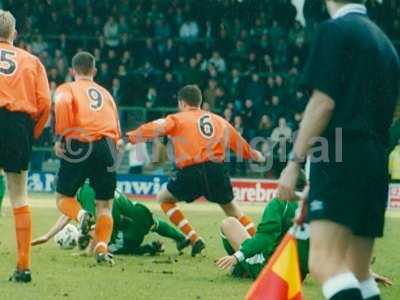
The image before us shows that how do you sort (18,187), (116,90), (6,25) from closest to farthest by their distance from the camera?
(18,187) → (6,25) → (116,90)

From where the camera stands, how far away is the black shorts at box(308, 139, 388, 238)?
5.34 m

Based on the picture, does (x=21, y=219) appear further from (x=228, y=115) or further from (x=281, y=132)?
(x=228, y=115)

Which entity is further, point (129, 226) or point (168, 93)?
point (168, 93)

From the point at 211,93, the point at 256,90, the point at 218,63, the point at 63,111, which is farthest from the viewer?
the point at 218,63

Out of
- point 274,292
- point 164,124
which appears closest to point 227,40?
point 164,124

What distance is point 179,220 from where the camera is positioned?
38.4ft

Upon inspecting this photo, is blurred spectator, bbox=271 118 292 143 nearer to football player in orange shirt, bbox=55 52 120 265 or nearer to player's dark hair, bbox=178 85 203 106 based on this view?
player's dark hair, bbox=178 85 203 106

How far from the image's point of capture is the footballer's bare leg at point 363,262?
18.4 feet

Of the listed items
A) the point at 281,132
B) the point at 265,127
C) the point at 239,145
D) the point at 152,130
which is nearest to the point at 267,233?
the point at 152,130

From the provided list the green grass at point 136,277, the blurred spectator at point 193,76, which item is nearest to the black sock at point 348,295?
the green grass at point 136,277

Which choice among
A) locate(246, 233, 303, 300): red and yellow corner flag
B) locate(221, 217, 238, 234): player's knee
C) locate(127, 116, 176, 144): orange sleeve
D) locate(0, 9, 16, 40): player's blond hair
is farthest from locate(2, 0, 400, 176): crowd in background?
locate(246, 233, 303, 300): red and yellow corner flag

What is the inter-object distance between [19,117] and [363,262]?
148 inches

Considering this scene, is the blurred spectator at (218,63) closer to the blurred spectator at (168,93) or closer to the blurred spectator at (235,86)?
the blurred spectator at (235,86)

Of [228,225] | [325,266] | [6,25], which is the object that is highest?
[6,25]
